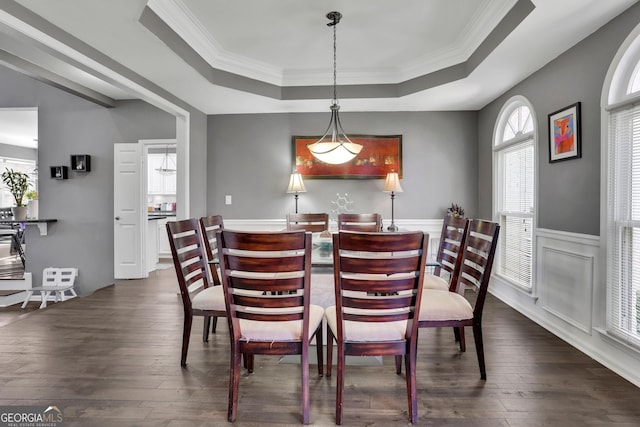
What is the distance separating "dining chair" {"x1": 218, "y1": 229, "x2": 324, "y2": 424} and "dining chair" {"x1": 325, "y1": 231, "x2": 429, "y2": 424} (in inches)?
6.4

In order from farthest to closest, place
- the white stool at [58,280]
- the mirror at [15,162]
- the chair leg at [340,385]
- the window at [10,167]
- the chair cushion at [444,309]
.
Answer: the window at [10,167] → the mirror at [15,162] → the white stool at [58,280] → the chair cushion at [444,309] → the chair leg at [340,385]

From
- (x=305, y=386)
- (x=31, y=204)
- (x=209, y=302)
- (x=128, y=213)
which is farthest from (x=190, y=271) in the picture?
(x=31, y=204)

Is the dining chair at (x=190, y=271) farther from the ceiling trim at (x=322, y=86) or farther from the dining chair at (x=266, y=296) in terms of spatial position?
the ceiling trim at (x=322, y=86)

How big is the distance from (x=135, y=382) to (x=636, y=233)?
328 cm

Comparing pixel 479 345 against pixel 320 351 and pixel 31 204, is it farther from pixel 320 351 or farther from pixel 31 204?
pixel 31 204

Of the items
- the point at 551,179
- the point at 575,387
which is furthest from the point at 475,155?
the point at 575,387

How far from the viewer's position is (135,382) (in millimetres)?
2047

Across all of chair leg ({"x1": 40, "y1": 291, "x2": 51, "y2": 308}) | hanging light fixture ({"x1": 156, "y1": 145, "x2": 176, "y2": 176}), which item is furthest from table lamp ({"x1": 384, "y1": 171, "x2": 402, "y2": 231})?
hanging light fixture ({"x1": 156, "y1": 145, "x2": 176, "y2": 176})

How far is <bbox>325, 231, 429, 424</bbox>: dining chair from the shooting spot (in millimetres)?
1498

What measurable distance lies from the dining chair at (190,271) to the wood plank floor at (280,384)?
1.17 ft

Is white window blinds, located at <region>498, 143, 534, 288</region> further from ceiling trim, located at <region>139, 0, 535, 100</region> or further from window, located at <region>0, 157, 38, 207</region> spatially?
window, located at <region>0, 157, 38, 207</region>

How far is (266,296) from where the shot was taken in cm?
A: 158

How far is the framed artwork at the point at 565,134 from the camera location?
260cm

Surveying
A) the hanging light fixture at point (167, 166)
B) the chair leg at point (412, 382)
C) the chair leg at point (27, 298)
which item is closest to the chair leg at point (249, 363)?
the chair leg at point (412, 382)
